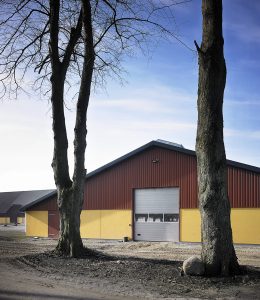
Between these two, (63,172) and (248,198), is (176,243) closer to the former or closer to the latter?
(248,198)

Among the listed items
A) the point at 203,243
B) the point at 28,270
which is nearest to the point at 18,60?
the point at 28,270

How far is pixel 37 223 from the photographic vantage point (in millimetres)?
33781

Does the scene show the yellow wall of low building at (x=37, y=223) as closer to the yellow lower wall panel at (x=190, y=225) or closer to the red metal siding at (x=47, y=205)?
the red metal siding at (x=47, y=205)

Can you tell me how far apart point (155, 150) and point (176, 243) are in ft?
20.2

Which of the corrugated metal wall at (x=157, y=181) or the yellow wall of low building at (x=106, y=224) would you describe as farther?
the yellow wall of low building at (x=106, y=224)

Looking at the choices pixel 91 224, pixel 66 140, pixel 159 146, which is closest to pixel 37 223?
pixel 91 224

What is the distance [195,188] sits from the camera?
26.1 metres

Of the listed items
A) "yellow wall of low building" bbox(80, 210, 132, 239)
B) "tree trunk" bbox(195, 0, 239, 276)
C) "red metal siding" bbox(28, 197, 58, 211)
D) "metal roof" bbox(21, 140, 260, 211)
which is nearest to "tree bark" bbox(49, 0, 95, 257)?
"tree trunk" bbox(195, 0, 239, 276)

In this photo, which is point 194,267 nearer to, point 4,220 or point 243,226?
point 243,226

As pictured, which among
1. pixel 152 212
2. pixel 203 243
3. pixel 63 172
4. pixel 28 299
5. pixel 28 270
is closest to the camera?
pixel 28 299

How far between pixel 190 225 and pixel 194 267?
667 inches

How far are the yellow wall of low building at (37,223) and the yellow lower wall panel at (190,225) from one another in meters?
11.9

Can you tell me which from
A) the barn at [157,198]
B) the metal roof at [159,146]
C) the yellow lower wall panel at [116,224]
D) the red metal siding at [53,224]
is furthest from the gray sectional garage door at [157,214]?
the red metal siding at [53,224]

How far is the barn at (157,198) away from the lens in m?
24.6
